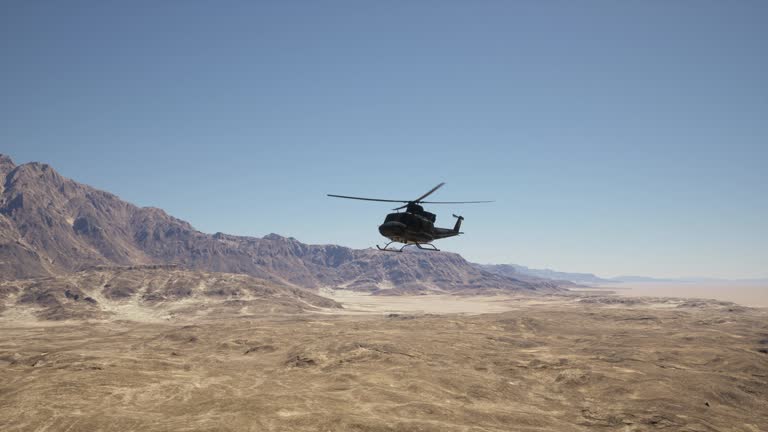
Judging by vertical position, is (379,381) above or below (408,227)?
below

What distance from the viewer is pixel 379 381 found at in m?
78.8

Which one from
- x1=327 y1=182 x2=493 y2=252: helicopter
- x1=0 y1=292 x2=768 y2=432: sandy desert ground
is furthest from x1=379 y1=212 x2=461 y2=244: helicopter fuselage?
x1=0 y1=292 x2=768 y2=432: sandy desert ground

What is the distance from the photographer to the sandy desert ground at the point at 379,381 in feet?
199

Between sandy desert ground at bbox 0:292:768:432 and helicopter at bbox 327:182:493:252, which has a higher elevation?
helicopter at bbox 327:182:493:252

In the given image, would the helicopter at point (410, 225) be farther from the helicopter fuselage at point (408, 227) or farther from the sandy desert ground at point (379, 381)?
the sandy desert ground at point (379, 381)

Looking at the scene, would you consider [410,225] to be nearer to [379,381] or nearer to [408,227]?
[408,227]

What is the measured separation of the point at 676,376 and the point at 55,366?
4360 inches

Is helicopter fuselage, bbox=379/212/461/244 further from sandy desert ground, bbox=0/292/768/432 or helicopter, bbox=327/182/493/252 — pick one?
sandy desert ground, bbox=0/292/768/432

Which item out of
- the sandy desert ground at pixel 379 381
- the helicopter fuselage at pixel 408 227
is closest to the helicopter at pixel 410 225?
the helicopter fuselage at pixel 408 227

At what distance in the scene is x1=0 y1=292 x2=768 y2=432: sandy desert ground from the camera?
199 ft

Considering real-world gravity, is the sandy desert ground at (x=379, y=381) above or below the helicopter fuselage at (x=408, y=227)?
below

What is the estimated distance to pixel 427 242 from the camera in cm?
3997

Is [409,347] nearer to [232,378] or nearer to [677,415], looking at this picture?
[232,378]

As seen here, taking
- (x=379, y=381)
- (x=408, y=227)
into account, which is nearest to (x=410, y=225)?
(x=408, y=227)
